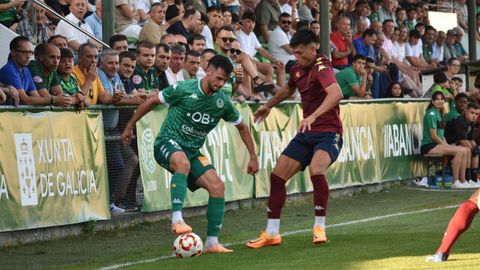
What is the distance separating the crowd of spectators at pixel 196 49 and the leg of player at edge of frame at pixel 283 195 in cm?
285

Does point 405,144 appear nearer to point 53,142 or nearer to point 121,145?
point 121,145

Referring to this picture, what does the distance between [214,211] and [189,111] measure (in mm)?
1092

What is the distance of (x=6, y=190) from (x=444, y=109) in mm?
13342

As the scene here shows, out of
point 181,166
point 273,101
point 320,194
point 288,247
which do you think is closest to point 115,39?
point 273,101

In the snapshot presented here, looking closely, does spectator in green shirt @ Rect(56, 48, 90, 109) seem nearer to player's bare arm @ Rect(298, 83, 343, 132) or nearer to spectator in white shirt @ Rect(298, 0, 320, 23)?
player's bare arm @ Rect(298, 83, 343, 132)

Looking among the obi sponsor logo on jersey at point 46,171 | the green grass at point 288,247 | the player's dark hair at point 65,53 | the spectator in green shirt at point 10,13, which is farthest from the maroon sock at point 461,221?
the spectator in green shirt at point 10,13

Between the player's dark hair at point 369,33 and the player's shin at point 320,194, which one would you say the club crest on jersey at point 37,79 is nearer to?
the player's shin at point 320,194

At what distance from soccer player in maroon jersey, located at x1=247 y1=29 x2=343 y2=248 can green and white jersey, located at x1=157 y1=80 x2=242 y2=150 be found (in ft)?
2.65

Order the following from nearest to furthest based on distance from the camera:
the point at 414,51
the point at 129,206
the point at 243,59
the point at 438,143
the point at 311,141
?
1. the point at 311,141
2. the point at 129,206
3. the point at 243,59
4. the point at 438,143
5. the point at 414,51

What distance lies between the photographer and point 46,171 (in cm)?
1292

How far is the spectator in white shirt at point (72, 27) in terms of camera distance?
53.3 ft

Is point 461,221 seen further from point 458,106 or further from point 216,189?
point 458,106

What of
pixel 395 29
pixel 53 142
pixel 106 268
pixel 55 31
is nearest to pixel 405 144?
pixel 395 29

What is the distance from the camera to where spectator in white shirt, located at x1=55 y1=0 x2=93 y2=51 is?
639 inches
